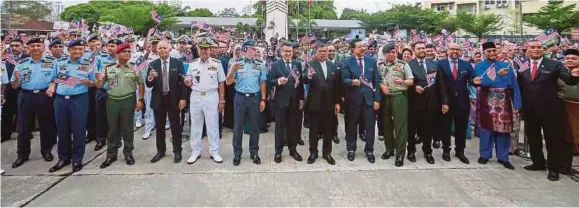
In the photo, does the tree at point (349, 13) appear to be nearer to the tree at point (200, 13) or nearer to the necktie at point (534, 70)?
the tree at point (200, 13)

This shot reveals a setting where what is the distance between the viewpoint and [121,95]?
5.35m

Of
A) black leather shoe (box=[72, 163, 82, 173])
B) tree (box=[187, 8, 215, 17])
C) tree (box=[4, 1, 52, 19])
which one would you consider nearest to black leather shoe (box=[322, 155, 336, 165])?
black leather shoe (box=[72, 163, 82, 173])

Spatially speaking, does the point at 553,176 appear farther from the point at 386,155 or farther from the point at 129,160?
the point at 129,160

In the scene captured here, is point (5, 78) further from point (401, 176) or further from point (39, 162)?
point (401, 176)

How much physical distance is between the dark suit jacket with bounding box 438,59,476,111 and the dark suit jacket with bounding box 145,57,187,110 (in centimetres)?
342

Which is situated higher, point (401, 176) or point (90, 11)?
point (90, 11)

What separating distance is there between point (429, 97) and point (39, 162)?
523 cm

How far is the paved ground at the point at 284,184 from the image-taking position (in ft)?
13.7

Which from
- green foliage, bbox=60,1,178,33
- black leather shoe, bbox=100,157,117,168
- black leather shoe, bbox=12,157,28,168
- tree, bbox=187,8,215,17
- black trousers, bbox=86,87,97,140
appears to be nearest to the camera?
black leather shoe, bbox=100,157,117,168

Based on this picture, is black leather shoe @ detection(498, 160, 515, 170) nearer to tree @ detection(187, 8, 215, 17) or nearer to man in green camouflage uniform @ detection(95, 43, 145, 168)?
man in green camouflage uniform @ detection(95, 43, 145, 168)

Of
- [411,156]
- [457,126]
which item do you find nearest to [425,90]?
[457,126]

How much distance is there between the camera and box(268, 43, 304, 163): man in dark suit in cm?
563

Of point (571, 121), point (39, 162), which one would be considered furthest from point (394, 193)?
point (39, 162)

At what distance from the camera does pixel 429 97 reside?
5.52 metres
